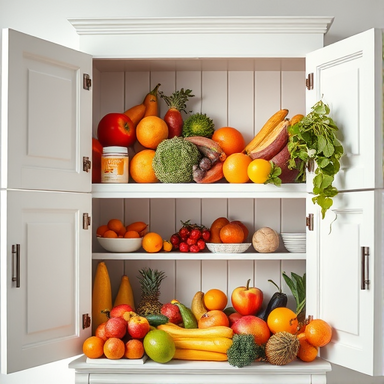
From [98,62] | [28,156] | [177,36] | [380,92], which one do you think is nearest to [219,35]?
[177,36]

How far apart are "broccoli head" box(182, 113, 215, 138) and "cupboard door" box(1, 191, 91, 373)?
0.52 metres

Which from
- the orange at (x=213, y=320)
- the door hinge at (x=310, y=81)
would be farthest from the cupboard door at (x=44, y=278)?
the door hinge at (x=310, y=81)

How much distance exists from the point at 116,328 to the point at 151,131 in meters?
0.81

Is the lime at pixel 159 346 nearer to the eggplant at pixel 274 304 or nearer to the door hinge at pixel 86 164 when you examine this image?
the eggplant at pixel 274 304

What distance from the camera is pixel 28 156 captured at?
1752 mm

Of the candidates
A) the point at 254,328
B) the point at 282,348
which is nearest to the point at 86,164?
the point at 254,328

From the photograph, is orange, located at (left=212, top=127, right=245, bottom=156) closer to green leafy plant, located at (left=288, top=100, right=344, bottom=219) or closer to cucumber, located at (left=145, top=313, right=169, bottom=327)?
green leafy plant, located at (left=288, top=100, right=344, bottom=219)

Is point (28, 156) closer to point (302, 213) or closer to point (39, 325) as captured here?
point (39, 325)

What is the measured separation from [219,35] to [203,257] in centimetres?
89

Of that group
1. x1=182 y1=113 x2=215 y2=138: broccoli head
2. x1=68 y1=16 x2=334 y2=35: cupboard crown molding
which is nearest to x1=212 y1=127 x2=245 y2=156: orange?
x1=182 y1=113 x2=215 y2=138: broccoli head

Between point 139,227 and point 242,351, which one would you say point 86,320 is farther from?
point 242,351

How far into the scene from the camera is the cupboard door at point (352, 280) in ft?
5.49

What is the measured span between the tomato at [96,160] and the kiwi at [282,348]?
0.97 m

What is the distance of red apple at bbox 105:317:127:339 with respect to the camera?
1.81 m
